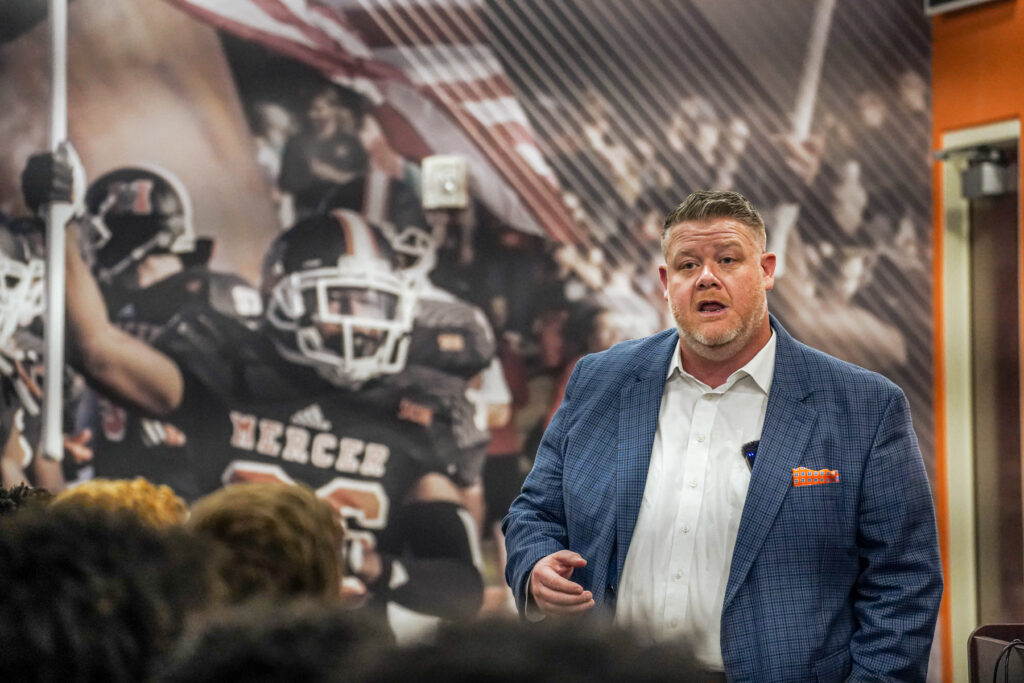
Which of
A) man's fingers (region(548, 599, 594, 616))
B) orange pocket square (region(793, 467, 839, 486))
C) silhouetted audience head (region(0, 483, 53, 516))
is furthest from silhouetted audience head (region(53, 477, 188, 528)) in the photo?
orange pocket square (region(793, 467, 839, 486))

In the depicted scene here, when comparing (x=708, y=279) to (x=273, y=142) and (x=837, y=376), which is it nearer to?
(x=837, y=376)

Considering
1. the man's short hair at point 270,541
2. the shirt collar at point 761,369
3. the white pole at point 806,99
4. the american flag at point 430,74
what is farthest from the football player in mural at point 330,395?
A: the man's short hair at point 270,541

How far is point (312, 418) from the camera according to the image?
4520 millimetres

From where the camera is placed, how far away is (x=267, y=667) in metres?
0.43

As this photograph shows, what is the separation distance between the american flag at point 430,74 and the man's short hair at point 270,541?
3.88 m

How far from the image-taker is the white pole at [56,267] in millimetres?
4391

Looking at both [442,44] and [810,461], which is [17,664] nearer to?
[810,461]

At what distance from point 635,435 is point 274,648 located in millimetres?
1968

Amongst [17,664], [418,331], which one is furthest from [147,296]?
[17,664]

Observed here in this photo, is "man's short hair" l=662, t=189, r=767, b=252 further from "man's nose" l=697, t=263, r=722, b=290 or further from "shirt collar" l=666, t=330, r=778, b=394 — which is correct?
"shirt collar" l=666, t=330, r=778, b=394

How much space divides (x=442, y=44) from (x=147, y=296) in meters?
1.64

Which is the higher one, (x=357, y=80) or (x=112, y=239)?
(x=357, y=80)

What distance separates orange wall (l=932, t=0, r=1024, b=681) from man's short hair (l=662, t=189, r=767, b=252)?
2922 millimetres

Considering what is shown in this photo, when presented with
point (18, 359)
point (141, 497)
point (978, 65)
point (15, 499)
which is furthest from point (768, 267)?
point (18, 359)
